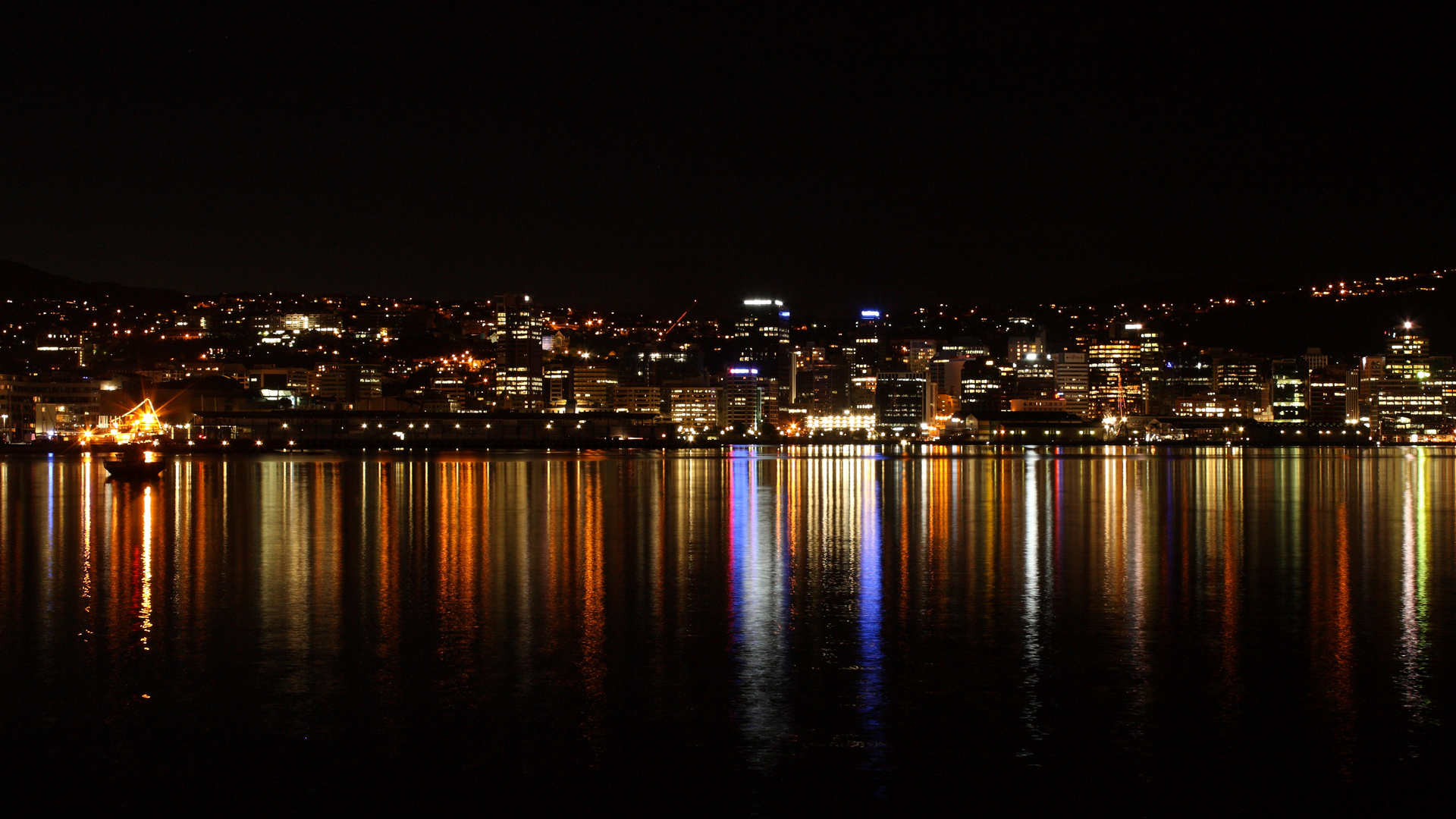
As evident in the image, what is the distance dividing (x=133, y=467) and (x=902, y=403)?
9720cm

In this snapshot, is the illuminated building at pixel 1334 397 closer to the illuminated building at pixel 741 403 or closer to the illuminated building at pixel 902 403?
the illuminated building at pixel 902 403

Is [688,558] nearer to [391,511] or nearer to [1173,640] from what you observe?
[1173,640]

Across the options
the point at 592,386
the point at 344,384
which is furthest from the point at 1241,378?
the point at 344,384

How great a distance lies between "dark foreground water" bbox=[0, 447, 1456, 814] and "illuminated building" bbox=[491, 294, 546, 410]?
99498 millimetres

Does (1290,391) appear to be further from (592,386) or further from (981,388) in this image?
(592,386)

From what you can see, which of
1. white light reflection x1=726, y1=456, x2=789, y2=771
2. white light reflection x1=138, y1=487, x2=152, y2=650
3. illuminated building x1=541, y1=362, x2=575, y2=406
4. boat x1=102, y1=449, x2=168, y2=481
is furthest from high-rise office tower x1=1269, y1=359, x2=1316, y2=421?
white light reflection x1=138, y1=487, x2=152, y2=650

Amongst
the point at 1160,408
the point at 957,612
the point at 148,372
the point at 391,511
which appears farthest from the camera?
the point at 1160,408

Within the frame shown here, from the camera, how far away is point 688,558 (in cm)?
1636

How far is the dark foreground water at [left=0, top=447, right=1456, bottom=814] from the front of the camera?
684 centimetres

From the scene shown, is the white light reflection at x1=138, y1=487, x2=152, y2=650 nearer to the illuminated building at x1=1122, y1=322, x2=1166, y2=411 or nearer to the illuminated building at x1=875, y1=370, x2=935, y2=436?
the illuminated building at x1=875, y1=370, x2=935, y2=436

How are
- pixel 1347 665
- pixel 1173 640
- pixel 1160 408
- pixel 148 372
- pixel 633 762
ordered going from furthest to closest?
pixel 1160 408, pixel 148 372, pixel 1173 640, pixel 1347 665, pixel 633 762

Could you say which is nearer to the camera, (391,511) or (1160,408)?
(391,511)

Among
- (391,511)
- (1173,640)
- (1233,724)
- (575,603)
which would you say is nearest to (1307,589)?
(1173,640)

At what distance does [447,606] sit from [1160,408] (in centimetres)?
12074
